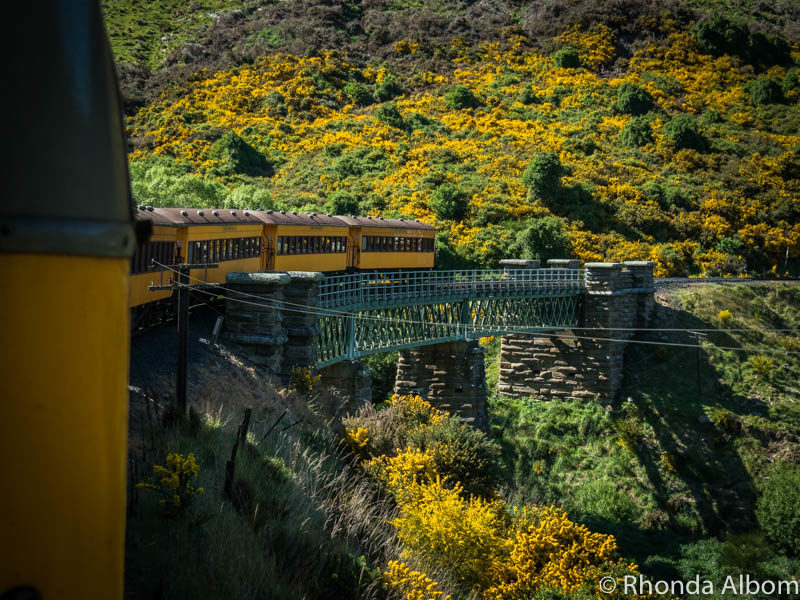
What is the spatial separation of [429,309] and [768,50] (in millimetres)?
65695

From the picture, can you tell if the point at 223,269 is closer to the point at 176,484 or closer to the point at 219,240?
the point at 219,240

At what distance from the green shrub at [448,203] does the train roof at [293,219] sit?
78.9ft

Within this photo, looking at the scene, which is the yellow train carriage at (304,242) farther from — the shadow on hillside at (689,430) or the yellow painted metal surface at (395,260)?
the shadow on hillside at (689,430)

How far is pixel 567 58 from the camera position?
7869 cm

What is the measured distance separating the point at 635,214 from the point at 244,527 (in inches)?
1924

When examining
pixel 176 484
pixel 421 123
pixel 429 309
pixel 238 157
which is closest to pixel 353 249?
pixel 429 309

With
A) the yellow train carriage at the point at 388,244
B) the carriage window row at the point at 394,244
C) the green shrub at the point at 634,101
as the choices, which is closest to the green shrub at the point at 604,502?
the yellow train carriage at the point at 388,244

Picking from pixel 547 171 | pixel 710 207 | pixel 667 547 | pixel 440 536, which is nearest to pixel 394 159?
pixel 547 171

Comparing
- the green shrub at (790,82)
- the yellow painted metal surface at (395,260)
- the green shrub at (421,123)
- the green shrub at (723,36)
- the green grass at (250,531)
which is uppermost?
the green shrub at (723,36)

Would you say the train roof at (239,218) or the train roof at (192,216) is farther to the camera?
the train roof at (239,218)

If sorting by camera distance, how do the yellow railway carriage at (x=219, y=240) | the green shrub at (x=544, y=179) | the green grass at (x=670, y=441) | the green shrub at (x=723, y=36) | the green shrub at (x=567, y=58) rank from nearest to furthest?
1. the yellow railway carriage at (x=219, y=240)
2. the green grass at (x=670, y=441)
3. the green shrub at (x=544, y=179)
4. the green shrub at (x=723, y=36)
5. the green shrub at (x=567, y=58)

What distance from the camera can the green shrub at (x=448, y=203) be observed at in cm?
5278

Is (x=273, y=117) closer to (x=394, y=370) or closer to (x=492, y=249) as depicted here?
(x=492, y=249)

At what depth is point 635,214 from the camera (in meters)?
53.2
